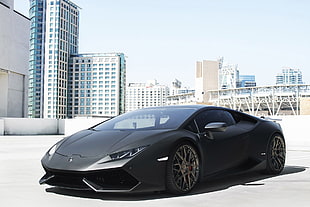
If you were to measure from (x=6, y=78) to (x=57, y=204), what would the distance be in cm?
3657

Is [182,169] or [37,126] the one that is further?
[37,126]

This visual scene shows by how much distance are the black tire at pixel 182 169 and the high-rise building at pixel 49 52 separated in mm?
136702

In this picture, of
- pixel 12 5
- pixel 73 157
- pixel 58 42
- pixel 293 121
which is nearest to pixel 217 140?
pixel 73 157

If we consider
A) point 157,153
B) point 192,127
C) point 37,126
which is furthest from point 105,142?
point 37,126

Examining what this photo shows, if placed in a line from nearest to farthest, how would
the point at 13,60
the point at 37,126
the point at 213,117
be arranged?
the point at 213,117 → the point at 37,126 → the point at 13,60

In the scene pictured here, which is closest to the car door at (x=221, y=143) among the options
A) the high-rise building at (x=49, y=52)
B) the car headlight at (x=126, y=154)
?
the car headlight at (x=126, y=154)

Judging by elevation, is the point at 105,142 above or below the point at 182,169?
above

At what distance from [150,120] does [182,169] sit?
0.92 m

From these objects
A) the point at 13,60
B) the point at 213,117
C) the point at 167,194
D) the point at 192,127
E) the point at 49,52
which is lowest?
the point at 167,194

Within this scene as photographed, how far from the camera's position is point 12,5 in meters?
39.6

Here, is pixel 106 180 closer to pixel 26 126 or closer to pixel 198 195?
pixel 198 195

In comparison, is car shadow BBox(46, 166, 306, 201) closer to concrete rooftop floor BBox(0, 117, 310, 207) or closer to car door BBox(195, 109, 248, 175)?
concrete rooftop floor BBox(0, 117, 310, 207)

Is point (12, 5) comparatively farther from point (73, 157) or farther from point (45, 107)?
point (45, 107)

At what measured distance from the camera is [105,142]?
4371 millimetres
